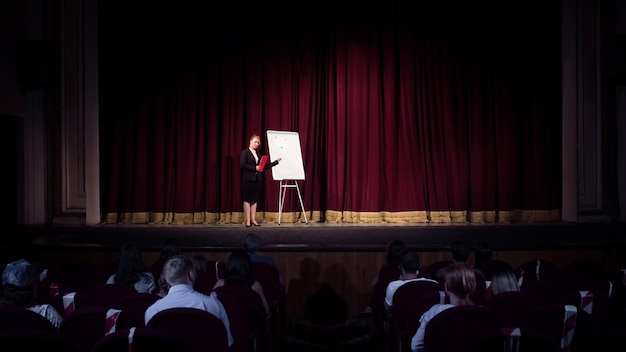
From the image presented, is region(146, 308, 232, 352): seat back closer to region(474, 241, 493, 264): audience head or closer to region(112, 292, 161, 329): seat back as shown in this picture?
region(112, 292, 161, 329): seat back

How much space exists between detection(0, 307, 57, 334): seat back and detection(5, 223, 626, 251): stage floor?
167 inches

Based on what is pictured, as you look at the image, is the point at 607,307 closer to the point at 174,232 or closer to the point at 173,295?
the point at 173,295

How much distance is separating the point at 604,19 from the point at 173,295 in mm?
8850

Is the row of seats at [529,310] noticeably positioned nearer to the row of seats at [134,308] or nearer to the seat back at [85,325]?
the row of seats at [134,308]

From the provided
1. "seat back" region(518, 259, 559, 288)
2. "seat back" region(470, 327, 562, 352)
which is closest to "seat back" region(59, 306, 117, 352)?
"seat back" region(470, 327, 562, 352)

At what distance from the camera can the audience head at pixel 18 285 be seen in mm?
2924

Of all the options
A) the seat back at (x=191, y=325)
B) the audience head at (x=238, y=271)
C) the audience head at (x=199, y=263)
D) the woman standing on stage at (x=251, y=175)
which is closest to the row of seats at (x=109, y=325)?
the seat back at (x=191, y=325)

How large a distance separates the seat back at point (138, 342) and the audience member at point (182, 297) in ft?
2.62

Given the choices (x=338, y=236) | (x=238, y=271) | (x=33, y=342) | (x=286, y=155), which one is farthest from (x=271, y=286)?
(x=286, y=155)

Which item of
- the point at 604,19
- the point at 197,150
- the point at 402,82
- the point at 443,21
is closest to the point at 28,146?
the point at 197,150

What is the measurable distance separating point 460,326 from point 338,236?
16.9 feet

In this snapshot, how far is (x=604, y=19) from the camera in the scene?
9312mm

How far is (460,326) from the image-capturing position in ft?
7.95

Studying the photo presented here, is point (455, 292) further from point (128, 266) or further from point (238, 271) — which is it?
point (128, 266)
